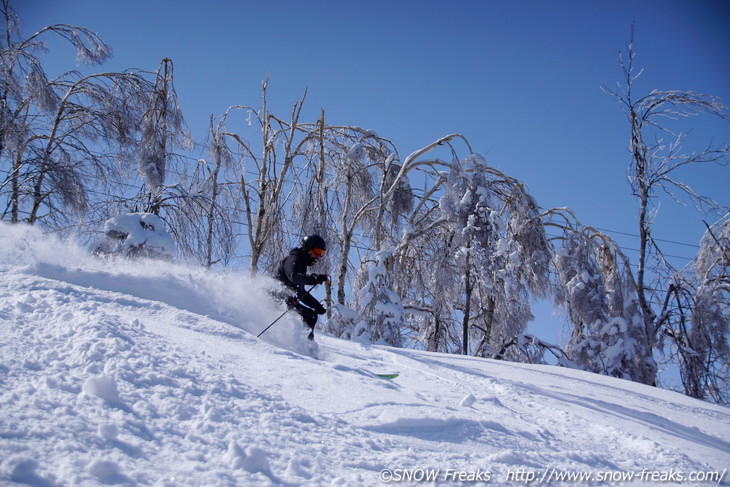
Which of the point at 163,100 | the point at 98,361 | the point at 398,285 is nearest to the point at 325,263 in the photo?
the point at 398,285

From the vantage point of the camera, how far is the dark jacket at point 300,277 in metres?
6.55

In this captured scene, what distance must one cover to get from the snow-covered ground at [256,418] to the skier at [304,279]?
919 millimetres

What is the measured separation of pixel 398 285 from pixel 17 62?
396 inches

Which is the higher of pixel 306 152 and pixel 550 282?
pixel 306 152

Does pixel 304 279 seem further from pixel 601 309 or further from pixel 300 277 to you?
pixel 601 309

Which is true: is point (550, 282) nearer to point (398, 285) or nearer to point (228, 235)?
point (398, 285)

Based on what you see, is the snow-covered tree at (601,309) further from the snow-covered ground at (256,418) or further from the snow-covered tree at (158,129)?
the snow-covered tree at (158,129)

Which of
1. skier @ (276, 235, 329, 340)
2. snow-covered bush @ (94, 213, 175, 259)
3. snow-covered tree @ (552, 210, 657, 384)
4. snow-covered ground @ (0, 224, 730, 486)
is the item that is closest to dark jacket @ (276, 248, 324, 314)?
skier @ (276, 235, 329, 340)

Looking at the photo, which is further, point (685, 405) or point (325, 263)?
point (325, 263)

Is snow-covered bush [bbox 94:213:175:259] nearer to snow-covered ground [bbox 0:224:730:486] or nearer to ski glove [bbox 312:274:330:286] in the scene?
snow-covered ground [bbox 0:224:730:486]

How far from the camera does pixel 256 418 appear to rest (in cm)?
288

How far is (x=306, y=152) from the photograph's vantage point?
40.8ft

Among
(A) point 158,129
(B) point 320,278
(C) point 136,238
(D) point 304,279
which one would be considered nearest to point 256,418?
(B) point 320,278

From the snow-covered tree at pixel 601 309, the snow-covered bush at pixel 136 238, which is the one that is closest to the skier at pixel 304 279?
the snow-covered bush at pixel 136 238
